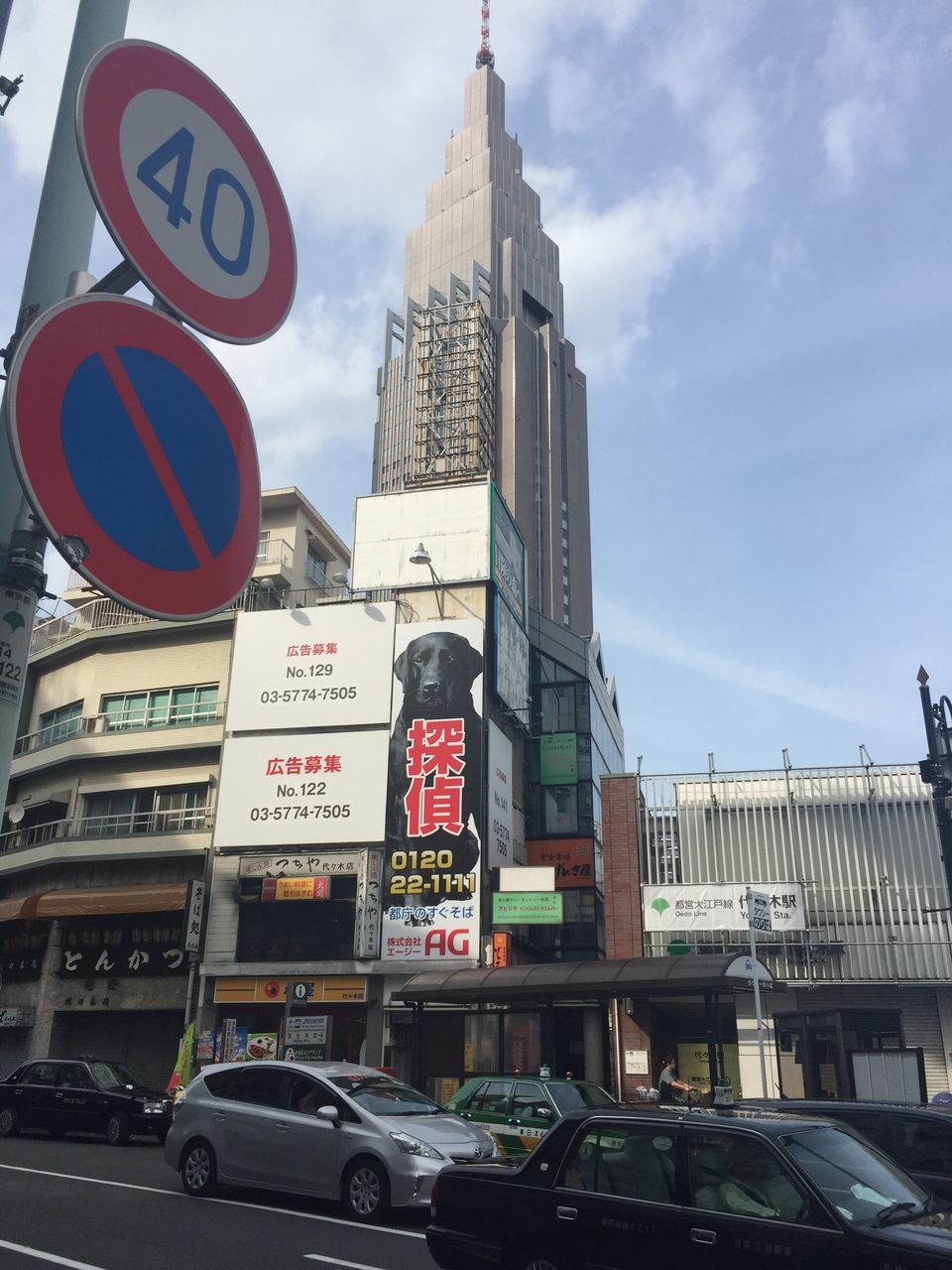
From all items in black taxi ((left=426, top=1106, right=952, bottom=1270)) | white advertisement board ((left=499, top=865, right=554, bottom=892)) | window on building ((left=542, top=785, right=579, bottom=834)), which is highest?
window on building ((left=542, top=785, right=579, bottom=834))

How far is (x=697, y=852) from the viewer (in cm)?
2711

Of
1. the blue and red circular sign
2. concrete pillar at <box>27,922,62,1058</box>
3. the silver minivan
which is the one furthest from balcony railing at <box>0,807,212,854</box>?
the blue and red circular sign

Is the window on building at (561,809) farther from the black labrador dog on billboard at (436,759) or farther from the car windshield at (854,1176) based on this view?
the car windshield at (854,1176)

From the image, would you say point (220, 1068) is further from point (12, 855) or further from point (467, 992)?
point (12, 855)

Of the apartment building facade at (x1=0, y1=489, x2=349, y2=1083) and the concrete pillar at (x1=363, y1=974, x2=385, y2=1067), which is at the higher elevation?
the apartment building facade at (x1=0, y1=489, x2=349, y2=1083)

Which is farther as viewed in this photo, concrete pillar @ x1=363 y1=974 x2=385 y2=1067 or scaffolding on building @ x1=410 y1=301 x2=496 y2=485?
scaffolding on building @ x1=410 y1=301 x2=496 y2=485

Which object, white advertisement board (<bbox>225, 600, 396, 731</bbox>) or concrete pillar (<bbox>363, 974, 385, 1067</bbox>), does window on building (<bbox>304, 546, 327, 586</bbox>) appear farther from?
concrete pillar (<bbox>363, 974, 385, 1067</bbox>)

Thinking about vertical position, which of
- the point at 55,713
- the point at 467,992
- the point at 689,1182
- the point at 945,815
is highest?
the point at 55,713

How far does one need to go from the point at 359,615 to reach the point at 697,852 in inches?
589

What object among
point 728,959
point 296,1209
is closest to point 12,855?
point 728,959

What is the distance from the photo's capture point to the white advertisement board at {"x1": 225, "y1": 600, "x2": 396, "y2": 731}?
117 ft

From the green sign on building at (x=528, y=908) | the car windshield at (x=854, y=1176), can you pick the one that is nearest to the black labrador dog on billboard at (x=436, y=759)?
the green sign on building at (x=528, y=908)

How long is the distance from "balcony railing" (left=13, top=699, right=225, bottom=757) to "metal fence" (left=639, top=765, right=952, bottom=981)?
664 inches

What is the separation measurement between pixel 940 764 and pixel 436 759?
63.4 ft
